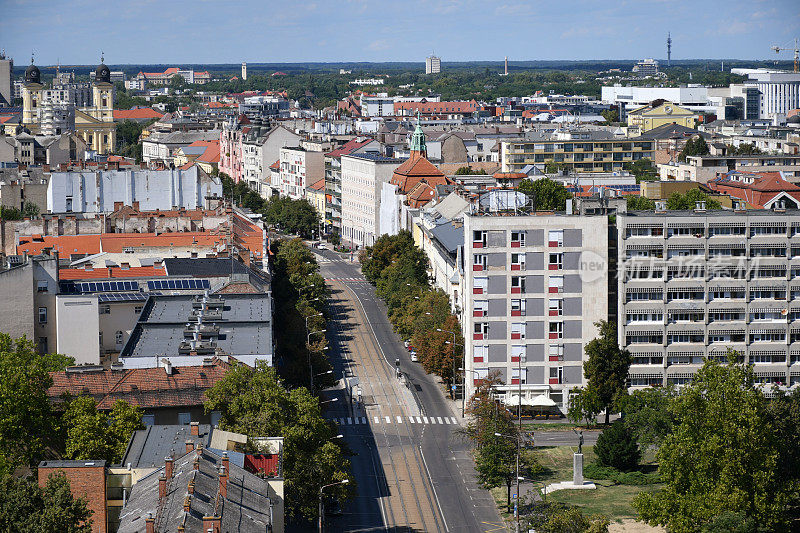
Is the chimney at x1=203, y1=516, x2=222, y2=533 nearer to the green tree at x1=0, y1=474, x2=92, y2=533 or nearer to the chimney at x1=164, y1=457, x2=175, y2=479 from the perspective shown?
the chimney at x1=164, y1=457, x2=175, y2=479

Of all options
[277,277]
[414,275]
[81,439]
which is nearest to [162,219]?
[277,277]

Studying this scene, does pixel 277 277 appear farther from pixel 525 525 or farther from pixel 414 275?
pixel 525 525

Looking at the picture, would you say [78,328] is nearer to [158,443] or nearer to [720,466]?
[158,443]

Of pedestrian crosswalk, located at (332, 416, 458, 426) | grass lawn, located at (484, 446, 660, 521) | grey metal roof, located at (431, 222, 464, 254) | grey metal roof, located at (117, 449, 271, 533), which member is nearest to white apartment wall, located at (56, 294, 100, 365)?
pedestrian crosswalk, located at (332, 416, 458, 426)

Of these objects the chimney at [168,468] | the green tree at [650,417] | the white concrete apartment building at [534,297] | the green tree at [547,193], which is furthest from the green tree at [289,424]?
the green tree at [547,193]

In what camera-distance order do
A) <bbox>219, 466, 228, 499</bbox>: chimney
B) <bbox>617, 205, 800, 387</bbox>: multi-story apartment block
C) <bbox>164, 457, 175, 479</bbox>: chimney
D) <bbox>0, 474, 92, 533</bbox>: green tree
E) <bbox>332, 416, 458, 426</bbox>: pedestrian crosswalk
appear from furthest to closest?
<bbox>617, 205, 800, 387</bbox>: multi-story apartment block
<bbox>332, 416, 458, 426</bbox>: pedestrian crosswalk
<bbox>164, 457, 175, 479</bbox>: chimney
<bbox>0, 474, 92, 533</bbox>: green tree
<bbox>219, 466, 228, 499</bbox>: chimney

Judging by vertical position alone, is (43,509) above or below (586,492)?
above

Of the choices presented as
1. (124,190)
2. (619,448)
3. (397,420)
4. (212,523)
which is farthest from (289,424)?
(124,190)
